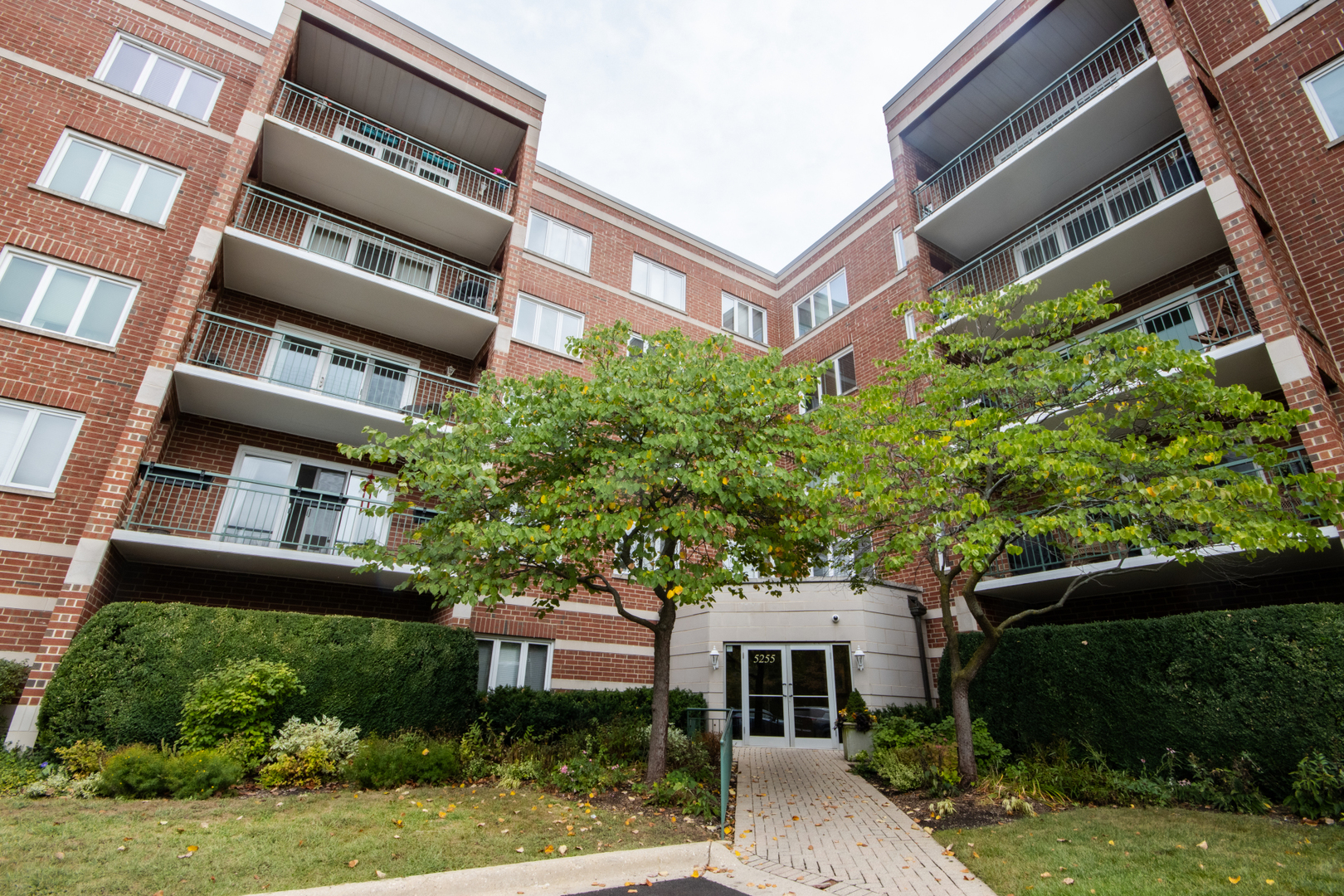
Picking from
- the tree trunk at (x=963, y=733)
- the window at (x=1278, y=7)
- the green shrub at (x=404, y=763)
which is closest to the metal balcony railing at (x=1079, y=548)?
the tree trunk at (x=963, y=733)

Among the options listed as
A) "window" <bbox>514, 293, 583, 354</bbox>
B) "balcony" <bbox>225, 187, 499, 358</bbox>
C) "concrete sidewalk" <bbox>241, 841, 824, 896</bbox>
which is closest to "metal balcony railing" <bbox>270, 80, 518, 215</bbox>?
"balcony" <bbox>225, 187, 499, 358</bbox>

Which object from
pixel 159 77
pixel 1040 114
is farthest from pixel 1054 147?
pixel 159 77

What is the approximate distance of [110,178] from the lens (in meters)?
13.1

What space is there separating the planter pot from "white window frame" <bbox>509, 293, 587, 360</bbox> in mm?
10742

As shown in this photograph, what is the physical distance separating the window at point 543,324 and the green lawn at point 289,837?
11547 millimetres

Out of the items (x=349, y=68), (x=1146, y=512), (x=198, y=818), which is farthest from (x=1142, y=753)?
(x=349, y=68)

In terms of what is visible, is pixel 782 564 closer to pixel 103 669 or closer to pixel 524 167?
pixel 103 669

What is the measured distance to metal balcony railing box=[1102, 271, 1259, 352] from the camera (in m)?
11.3

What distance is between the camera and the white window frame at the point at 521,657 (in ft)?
45.5

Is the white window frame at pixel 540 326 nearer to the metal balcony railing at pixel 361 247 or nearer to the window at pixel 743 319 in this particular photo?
the metal balcony railing at pixel 361 247

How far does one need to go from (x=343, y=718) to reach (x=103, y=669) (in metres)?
3.26

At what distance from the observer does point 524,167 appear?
16.8m

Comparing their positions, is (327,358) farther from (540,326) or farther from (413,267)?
(540,326)

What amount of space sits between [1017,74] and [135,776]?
2167 cm
